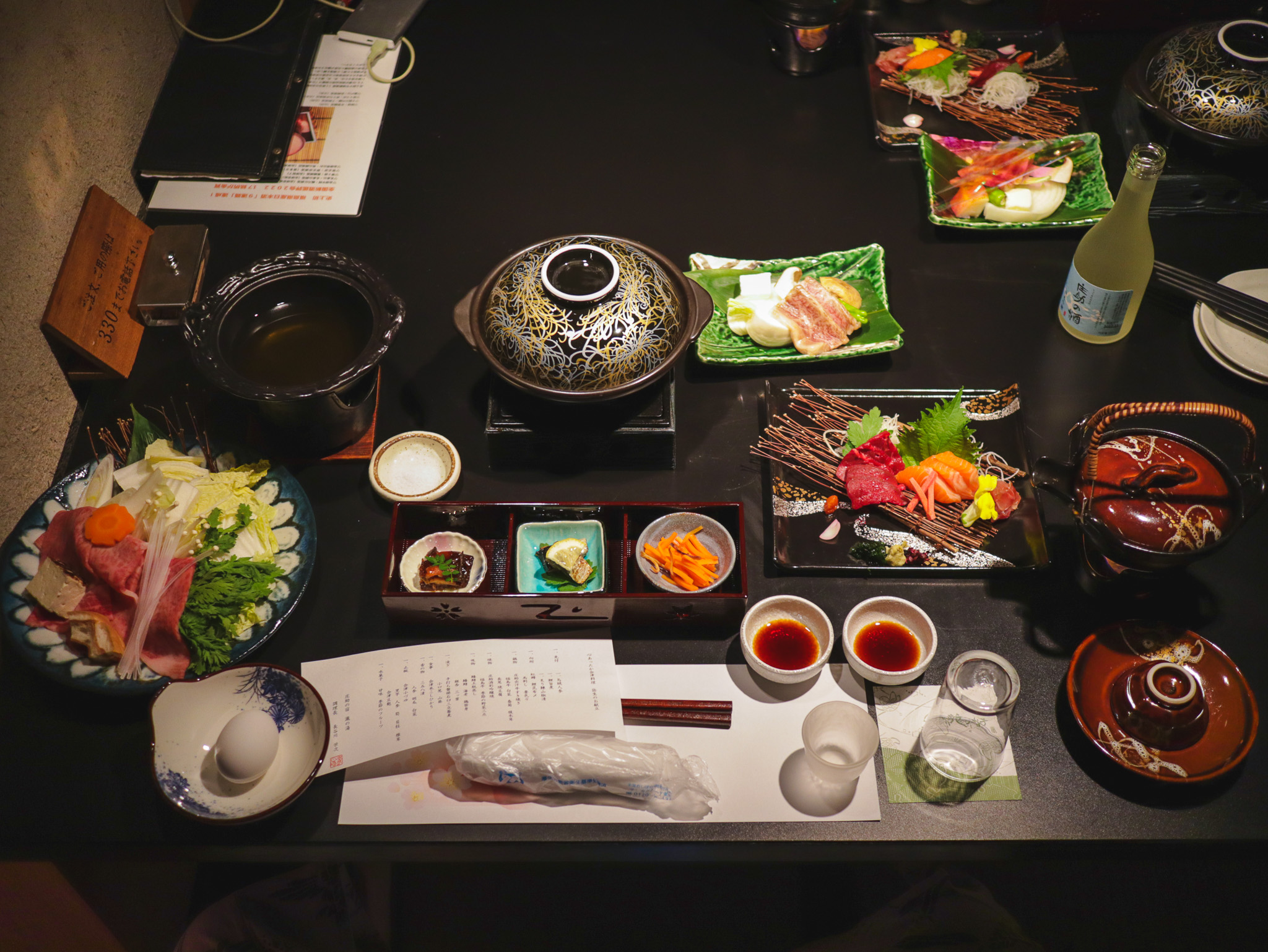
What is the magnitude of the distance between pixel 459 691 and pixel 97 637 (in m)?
0.65

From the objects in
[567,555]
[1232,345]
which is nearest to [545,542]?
[567,555]

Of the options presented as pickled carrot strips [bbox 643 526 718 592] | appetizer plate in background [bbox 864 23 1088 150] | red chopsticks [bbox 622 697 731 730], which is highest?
appetizer plate in background [bbox 864 23 1088 150]

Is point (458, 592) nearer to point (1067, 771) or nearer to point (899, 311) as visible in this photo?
point (1067, 771)

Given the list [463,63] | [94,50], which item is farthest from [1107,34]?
[94,50]

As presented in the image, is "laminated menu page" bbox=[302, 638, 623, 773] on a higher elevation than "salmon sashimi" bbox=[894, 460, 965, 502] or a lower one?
lower

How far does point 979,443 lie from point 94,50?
2401 millimetres

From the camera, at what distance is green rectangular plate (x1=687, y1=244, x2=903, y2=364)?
205 cm

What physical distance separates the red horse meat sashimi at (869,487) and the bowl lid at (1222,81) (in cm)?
121

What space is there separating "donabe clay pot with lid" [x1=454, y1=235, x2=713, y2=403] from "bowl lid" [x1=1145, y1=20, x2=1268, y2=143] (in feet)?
4.53

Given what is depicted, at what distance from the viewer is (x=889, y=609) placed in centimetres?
175

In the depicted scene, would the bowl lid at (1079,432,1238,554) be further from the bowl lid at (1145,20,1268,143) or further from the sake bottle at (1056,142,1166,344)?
the bowl lid at (1145,20,1268,143)

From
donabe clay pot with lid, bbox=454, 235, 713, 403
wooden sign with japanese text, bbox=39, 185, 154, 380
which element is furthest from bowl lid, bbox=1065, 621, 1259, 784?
wooden sign with japanese text, bbox=39, 185, 154, 380

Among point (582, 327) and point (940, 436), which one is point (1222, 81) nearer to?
point (940, 436)

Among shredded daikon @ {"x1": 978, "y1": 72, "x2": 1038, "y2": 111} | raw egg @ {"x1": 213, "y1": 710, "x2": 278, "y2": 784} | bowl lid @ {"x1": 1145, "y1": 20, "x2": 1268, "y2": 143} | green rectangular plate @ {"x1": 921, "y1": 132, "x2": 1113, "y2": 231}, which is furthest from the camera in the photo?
shredded daikon @ {"x1": 978, "y1": 72, "x2": 1038, "y2": 111}
